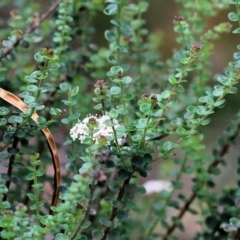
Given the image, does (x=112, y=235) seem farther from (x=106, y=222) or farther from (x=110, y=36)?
(x=110, y=36)

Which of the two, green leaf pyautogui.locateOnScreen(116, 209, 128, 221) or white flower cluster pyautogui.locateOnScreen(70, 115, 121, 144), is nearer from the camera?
white flower cluster pyautogui.locateOnScreen(70, 115, 121, 144)

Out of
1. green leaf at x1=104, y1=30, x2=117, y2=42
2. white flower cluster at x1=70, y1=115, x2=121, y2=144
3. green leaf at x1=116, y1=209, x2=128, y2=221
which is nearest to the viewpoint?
white flower cluster at x1=70, y1=115, x2=121, y2=144

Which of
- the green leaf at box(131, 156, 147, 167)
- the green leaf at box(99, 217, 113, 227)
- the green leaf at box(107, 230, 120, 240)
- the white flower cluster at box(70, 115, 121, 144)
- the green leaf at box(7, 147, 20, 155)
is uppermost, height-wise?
the white flower cluster at box(70, 115, 121, 144)

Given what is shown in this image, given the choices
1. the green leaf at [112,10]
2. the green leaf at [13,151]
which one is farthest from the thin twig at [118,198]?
the green leaf at [112,10]

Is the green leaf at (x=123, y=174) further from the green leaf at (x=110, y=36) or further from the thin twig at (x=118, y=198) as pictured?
the green leaf at (x=110, y=36)

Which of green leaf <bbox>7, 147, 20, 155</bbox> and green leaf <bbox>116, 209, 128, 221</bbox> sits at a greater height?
green leaf <bbox>7, 147, 20, 155</bbox>

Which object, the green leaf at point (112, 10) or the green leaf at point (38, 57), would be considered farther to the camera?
the green leaf at point (112, 10)

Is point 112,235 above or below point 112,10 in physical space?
→ below

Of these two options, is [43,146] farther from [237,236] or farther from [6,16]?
[6,16]

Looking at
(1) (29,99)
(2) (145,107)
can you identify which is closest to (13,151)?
(1) (29,99)

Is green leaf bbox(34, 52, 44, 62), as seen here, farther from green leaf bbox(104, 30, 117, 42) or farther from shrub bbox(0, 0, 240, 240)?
green leaf bbox(104, 30, 117, 42)

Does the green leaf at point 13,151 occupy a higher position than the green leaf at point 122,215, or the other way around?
the green leaf at point 13,151

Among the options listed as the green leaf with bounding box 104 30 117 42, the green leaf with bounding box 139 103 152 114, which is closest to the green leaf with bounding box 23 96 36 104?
the green leaf with bounding box 139 103 152 114

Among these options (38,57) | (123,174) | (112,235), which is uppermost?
(38,57)
